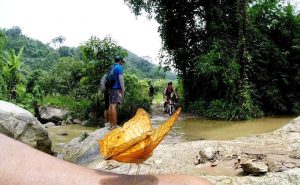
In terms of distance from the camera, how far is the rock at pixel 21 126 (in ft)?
25.3

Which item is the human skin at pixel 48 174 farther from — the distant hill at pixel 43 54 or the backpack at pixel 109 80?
the distant hill at pixel 43 54

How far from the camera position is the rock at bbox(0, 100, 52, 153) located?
7700 mm

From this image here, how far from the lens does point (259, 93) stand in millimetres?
16859

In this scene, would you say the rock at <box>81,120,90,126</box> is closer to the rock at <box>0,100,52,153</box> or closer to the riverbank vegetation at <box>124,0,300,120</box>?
the riverbank vegetation at <box>124,0,300,120</box>

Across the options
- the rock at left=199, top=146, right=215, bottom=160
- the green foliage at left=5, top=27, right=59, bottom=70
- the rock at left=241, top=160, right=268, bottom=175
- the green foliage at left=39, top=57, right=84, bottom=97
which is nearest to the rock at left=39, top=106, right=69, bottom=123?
the green foliage at left=39, top=57, right=84, bottom=97

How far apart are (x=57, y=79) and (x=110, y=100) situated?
20024mm

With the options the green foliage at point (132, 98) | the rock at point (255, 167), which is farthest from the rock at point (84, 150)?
the green foliage at point (132, 98)

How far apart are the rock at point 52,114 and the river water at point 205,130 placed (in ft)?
6.19

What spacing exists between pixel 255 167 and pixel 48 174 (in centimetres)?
421

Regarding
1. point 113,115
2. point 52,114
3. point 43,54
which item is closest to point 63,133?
point 52,114

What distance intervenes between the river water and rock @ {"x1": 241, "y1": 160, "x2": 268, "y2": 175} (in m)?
5.27

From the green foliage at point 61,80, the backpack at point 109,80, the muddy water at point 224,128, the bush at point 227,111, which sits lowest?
the muddy water at point 224,128

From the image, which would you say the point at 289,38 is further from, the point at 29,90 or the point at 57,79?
the point at 57,79

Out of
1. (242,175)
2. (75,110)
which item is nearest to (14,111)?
(242,175)
